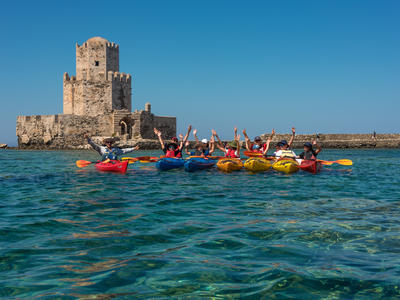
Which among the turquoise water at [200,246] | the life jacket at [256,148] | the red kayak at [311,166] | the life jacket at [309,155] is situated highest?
the life jacket at [256,148]

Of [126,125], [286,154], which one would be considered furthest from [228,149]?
[126,125]

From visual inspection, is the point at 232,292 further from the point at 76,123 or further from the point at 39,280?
the point at 76,123

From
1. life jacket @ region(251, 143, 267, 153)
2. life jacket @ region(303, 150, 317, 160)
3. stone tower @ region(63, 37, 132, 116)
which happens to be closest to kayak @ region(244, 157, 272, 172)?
life jacket @ region(303, 150, 317, 160)

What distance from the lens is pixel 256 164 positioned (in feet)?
48.7

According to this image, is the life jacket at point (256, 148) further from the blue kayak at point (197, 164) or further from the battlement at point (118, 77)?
the battlement at point (118, 77)

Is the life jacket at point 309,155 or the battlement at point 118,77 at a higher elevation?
the battlement at point 118,77

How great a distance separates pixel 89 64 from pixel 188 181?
128 feet

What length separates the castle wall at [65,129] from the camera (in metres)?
45.4

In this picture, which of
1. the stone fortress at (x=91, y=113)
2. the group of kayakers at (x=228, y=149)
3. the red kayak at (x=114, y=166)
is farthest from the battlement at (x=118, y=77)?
the red kayak at (x=114, y=166)

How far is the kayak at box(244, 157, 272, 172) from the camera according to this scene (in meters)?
14.8

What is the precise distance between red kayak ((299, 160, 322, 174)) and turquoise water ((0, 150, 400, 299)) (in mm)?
5162

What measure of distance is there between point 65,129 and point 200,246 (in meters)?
43.8

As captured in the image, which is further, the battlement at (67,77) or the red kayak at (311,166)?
the battlement at (67,77)

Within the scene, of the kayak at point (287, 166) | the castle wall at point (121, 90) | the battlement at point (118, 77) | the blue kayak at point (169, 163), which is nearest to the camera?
the kayak at point (287, 166)
